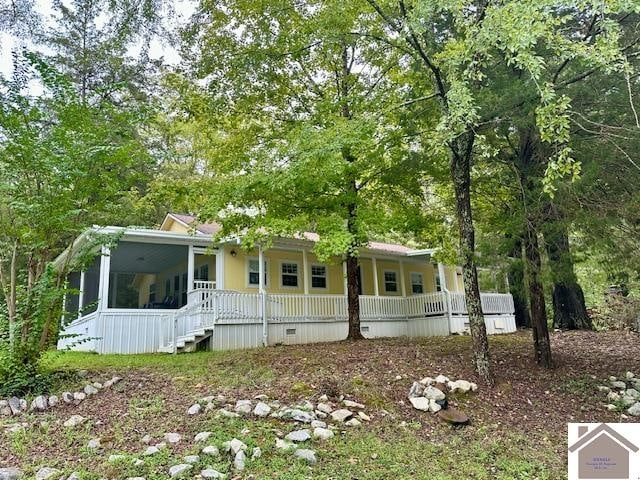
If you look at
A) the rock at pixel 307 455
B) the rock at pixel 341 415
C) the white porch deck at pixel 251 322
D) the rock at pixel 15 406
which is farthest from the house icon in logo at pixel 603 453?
the white porch deck at pixel 251 322

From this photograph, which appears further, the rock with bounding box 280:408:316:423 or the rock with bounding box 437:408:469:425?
the rock with bounding box 437:408:469:425

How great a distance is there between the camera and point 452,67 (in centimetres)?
550

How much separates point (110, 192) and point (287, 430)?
15.0 feet

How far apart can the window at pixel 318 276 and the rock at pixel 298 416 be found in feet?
30.7

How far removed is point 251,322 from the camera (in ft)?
37.9

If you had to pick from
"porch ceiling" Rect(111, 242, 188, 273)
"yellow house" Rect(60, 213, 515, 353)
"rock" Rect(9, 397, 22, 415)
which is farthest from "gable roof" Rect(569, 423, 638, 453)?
"porch ceiling" Rect(111, 242, 188, 273)

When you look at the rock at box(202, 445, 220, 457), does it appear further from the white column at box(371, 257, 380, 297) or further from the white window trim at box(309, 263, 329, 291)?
the white column at box(371, 257, 380, 297)

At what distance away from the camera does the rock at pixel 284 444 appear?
445 cm

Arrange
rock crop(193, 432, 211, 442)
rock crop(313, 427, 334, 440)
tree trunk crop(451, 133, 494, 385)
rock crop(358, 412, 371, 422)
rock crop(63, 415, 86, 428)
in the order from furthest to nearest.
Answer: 1. tree trunk crop(451, 133, 494, 385)
2. rock crop(358, 412, 371, 422)
3. rock crop(63, 415, 86, 428)
4. rock crop(313, 427, 334, 440)
5. rock crop(193, 432, 211, 442)

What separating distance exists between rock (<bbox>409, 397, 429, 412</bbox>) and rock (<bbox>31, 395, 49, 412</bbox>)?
15.6 ft

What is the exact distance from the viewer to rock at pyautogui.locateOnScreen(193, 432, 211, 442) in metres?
4.54

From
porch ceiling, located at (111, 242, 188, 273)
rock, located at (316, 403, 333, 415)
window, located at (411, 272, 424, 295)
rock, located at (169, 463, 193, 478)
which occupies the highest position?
porch ceiling, located at (111, 242, 188, 273)

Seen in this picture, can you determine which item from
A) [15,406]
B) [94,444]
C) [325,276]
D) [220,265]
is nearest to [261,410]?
[94,444]

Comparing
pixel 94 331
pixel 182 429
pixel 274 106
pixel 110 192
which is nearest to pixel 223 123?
pixel 274 106
